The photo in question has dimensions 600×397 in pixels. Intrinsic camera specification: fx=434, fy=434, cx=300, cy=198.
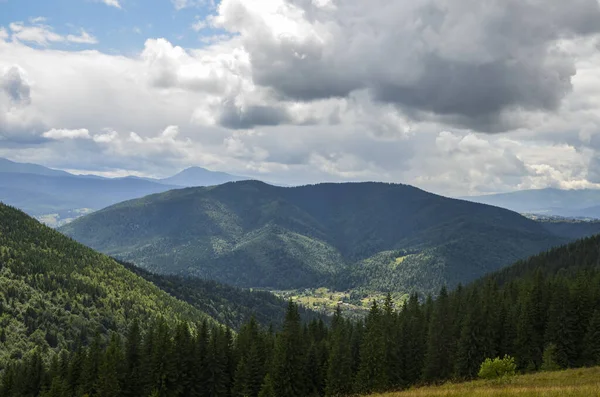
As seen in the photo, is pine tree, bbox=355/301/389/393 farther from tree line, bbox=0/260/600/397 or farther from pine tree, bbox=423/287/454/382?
pine tree, bbox=423/287/454/382

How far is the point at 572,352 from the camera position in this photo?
83.2 meters

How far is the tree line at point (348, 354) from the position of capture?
84000 mm

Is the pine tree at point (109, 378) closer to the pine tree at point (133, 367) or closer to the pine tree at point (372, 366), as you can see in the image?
the pine tree at point (133, 367)

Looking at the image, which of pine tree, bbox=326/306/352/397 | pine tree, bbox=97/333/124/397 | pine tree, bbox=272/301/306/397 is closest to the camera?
pine tree, bbox=326/306/352/397

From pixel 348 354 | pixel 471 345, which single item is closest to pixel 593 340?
pixel 471 345

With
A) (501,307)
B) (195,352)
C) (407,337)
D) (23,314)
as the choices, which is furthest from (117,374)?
(23,314)

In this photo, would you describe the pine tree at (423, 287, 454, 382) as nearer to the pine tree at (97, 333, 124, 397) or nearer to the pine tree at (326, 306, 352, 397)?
→ the pine tree at (326, 306, 352, 397)

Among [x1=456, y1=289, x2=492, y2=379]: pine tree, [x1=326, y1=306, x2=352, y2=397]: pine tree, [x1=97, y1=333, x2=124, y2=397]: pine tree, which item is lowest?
[x1=97, y1=333, x2=124, y2=397]: pine tree

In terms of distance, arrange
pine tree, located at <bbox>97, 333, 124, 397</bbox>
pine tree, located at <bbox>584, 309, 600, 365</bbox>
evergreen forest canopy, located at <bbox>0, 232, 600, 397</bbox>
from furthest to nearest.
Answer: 1. pine tree, located at <bbox>97, 333, 124, 397</bbox>
2. evergreen forest canopy, located at <bbox>0, 232, 600, 397</bbox>
3. pine tree, located at <bbox>584, 309, 600, 365</bbox>

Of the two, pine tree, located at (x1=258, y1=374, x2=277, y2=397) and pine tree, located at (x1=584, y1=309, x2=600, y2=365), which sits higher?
pine tree, located at (x1=584, y1=309, x2=600, y2=365)

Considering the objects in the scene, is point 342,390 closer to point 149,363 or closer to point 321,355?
point 321,355

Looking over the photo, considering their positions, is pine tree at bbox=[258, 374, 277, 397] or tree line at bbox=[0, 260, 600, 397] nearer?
pine tree at bbox=[258, 374, 277, 397]

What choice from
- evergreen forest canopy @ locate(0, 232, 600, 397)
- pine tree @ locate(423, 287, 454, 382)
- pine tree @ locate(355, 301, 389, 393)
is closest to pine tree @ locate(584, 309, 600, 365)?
evergreen forest canopy @ locate(0, 232, 600, 397)

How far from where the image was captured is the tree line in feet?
276
